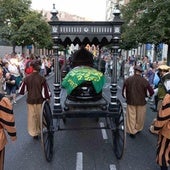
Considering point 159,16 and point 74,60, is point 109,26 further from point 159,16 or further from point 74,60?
point 159,16

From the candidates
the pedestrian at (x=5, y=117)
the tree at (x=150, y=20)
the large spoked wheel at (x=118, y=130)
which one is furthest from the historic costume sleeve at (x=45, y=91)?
the tree at (x=150, y=20)

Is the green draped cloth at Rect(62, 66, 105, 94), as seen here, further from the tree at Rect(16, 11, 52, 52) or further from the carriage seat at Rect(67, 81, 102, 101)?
the tree at Rect(16, 11, 52, 52)

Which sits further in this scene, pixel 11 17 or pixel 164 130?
pixel 11 17

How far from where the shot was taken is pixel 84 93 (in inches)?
270

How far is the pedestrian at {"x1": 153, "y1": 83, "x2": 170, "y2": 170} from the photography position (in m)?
4.67

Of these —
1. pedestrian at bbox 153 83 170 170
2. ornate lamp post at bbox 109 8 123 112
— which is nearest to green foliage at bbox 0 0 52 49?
ornate lamp post at bbox 109 8 123 112

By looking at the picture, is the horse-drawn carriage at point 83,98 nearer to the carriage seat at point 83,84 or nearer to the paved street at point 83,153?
the carriage seat at point 83,84

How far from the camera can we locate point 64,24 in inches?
254

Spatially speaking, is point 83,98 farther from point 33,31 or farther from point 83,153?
point 33,31

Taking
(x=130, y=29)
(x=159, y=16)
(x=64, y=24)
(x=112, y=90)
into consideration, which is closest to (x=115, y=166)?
(x=112, y=90)

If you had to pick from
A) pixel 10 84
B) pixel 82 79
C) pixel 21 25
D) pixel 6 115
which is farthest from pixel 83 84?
pixel 21 25

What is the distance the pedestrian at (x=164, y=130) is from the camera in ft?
15.3

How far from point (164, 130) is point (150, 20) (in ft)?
51.9

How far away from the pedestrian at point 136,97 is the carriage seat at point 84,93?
3.87 feet
